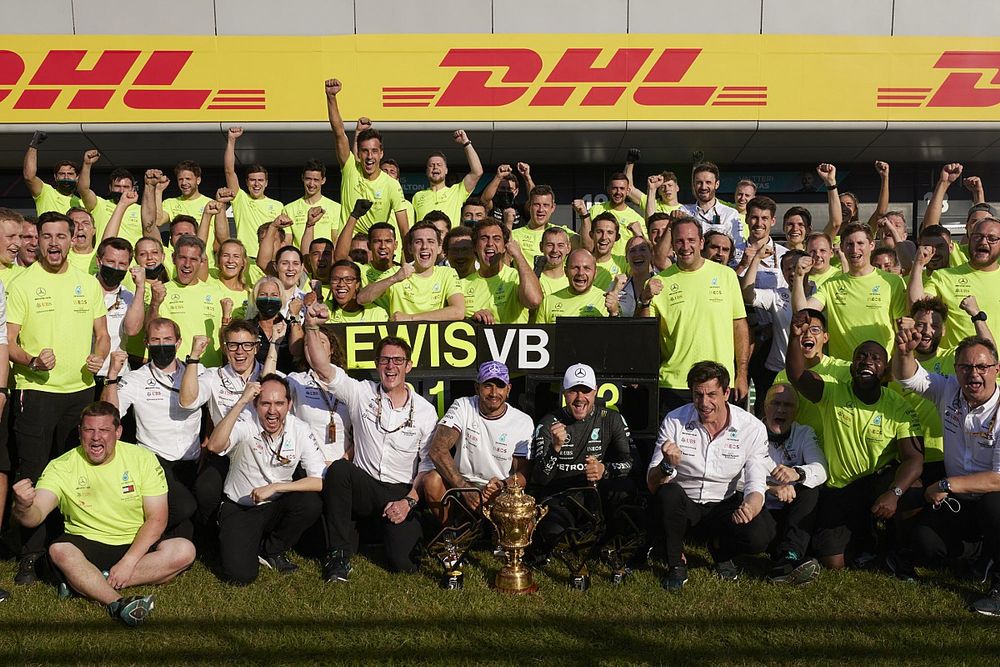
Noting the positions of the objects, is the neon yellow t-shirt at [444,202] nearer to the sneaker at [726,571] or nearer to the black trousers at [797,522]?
the black trousers at [797,522]

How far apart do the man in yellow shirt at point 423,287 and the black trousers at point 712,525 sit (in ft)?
7.46

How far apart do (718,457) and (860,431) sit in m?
1.06

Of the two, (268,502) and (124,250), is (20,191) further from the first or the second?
(268,502)

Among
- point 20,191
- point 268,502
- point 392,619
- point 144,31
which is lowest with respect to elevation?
point 392,619

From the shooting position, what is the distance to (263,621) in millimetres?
4820

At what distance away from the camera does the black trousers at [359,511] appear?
222 inches

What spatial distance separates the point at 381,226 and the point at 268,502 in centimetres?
257

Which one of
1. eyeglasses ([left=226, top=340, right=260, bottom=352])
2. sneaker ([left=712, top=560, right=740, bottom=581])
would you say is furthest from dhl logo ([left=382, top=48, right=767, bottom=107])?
sneaker ([left=712, top=560, right=740, bottom=581])

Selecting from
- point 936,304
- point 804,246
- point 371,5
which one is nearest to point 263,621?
point 936,304

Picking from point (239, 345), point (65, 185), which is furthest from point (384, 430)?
point (65, 185)

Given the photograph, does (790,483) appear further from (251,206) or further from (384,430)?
(251,206)

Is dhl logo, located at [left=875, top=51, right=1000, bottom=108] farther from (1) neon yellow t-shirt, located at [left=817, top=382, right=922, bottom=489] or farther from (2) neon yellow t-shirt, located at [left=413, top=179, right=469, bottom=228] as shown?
(1) neon yellow t-shirt, located at [left=817, top=382, right=922, bottom=489]

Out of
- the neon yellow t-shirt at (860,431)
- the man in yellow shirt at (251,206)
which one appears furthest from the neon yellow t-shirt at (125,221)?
the neon yellow t-shirt at (860,431)

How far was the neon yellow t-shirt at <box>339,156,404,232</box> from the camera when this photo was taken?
8.88 meters
